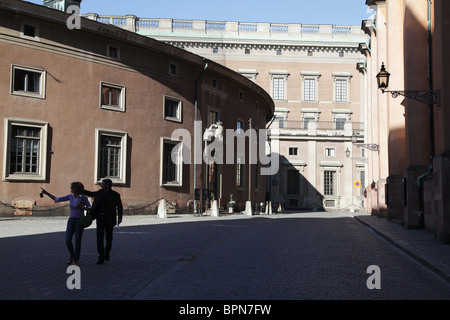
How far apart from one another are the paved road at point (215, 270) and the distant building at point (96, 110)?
9.71 meters

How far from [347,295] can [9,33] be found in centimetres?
2072

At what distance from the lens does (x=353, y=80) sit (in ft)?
217

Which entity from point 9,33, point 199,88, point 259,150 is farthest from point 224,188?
point 9,33

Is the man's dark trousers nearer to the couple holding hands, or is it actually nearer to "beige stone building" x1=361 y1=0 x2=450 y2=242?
the couple holding hands

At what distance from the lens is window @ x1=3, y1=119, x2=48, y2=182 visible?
2364cm

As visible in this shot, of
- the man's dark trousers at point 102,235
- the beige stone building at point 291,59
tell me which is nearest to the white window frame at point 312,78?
the beige stone building at point 291,59

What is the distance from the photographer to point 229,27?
2613 inches

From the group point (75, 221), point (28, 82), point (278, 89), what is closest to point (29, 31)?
point (28, 82)

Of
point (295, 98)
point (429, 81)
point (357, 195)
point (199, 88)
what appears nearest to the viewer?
point (429, 81)

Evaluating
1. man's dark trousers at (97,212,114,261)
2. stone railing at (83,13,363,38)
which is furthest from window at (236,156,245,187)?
stone railing at (83,13,363,38)

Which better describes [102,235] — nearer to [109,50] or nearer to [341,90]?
[109,50]

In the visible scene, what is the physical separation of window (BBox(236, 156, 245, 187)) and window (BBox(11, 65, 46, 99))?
16733 millimetres

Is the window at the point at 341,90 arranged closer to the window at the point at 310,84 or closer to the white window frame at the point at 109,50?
the window at the point at 310,84
